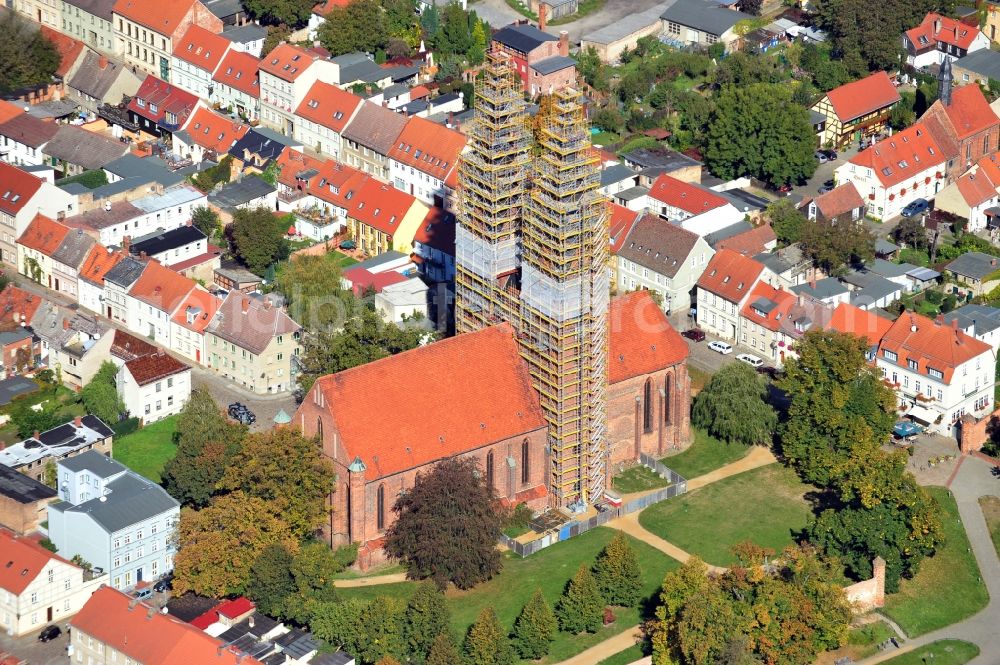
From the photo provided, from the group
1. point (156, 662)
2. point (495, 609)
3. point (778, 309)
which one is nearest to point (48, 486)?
point (156, 662)

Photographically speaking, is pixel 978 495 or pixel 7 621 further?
pixel 978 495

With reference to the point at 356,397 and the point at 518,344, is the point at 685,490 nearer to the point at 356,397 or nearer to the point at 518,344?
the point at 518,344

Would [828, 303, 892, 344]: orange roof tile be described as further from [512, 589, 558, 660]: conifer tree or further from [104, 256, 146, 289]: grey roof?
[104, 256, 146, 289]: grey roof

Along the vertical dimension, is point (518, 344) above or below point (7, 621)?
above

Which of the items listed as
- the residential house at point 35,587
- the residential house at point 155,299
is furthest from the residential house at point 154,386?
the residential house at point 35,587

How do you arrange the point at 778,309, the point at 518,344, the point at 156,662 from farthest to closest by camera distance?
the point at 778,309 → the point at 518,344 → the point at 156,662

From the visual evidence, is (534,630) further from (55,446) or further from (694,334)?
(694,334)

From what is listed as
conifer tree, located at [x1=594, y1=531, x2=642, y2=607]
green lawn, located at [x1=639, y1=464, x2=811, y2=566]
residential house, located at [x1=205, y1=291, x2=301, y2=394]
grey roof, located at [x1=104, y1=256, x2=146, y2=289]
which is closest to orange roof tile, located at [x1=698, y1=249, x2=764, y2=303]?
green lawn, located at [x1=639, y1=464, x2=811, y2=566]
